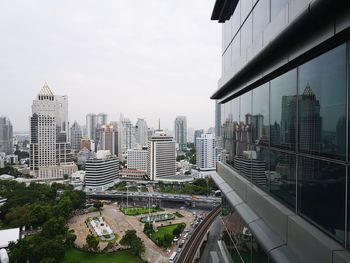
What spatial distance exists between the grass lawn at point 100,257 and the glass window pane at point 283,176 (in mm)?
26687

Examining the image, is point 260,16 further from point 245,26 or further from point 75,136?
point 75,136

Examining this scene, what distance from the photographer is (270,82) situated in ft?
19.2

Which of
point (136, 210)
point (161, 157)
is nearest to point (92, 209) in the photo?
point (136, 210)

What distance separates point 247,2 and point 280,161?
429 centimetres

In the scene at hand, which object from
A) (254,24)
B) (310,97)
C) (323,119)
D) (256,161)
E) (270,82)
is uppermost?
(254,24)

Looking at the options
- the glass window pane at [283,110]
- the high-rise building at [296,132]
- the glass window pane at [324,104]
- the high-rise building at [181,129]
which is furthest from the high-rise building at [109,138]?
the glass window pane at [324,104]

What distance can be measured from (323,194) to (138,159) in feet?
308

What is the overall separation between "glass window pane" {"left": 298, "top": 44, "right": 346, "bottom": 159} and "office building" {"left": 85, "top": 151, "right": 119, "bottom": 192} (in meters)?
72.2

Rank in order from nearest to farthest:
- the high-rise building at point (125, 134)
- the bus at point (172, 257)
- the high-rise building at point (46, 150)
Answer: the bus at point (172, 257) < the high-rise building at point (46, 150) < the high-rise building at point (125, 134)

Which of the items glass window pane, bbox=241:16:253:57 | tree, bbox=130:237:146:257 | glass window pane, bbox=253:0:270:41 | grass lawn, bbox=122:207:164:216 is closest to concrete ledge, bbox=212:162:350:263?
glass window pane, bbox=253:0:270:41

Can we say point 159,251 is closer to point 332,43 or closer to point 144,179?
point 332,43

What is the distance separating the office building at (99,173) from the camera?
73250mm

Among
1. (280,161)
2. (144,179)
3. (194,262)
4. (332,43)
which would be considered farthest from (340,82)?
(144,179)

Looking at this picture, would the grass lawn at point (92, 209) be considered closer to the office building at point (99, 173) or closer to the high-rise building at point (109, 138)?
the office building at point (99, 173)
